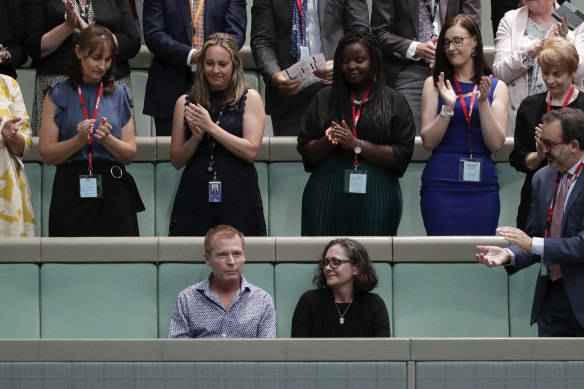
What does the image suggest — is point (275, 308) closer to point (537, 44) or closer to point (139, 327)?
point (139, 327)

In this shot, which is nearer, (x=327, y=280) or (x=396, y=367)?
(x=396, y=367)

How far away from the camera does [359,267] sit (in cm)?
450

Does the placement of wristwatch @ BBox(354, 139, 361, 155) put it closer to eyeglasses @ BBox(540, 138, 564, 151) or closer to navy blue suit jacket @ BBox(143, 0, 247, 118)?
eyeglasses @ BBox(540, 138, 564, 151)

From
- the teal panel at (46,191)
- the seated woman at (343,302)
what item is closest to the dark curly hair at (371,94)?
the seated woman at (343,302)

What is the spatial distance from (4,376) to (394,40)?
3142mm

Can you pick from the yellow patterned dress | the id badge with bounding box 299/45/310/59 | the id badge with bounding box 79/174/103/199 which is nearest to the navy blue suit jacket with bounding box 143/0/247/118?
the id badge with bounding box 299/45/310/59

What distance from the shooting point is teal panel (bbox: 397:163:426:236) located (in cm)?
588

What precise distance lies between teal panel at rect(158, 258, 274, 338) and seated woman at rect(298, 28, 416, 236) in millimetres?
402

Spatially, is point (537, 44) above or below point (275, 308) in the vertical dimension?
above

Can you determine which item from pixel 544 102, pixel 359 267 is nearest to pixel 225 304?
pixel 359 267

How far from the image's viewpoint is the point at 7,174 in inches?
200

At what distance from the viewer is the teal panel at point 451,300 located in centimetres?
478

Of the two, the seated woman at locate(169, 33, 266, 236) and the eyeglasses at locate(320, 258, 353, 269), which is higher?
the seated woman at locate(169, 33, 266, 236)

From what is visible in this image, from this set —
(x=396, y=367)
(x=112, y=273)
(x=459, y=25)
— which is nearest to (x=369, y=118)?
(x=459, y=25)
